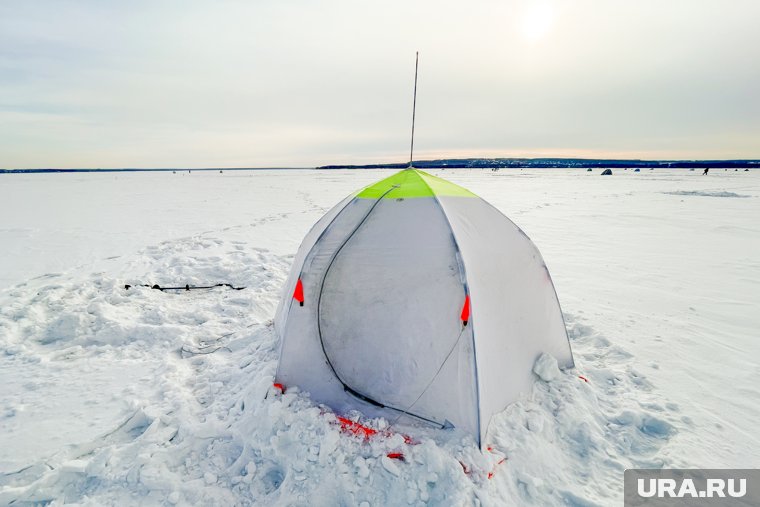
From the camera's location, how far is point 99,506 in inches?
113

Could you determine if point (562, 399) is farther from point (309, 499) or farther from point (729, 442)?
point (309, 499)

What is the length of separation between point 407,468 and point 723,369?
14.9ft

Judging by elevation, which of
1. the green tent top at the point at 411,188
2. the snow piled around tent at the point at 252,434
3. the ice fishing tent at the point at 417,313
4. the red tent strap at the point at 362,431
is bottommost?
the snow piled around tent at the point at 252,434

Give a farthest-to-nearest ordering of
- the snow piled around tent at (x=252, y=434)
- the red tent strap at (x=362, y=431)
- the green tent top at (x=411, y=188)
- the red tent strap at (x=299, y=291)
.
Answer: the green tent top at (x=411, y=188) → the red tent strap at (x=299, y=291) → the red tent strap at (x=362, y=431) → the snow piled around tent at (x=252, y=434)

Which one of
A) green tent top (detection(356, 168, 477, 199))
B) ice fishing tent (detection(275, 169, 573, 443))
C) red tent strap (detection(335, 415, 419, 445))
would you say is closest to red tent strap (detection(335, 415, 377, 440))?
red tent strap (detection(335, 415, 419, 445))

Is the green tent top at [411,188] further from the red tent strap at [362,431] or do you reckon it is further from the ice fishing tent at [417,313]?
the red tent strap at [362,431]

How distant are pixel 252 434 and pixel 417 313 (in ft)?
6.44

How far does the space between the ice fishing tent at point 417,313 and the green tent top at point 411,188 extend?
24 millimetres

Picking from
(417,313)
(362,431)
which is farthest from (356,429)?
(417,313)

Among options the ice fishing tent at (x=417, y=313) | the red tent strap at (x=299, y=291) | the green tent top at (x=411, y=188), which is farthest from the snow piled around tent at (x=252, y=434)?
the green tent top at (x=411, y=188)

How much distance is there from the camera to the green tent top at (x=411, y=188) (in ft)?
13.5

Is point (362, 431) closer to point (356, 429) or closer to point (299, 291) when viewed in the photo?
point (356, 429)

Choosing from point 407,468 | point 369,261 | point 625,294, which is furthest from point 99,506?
point 625,294

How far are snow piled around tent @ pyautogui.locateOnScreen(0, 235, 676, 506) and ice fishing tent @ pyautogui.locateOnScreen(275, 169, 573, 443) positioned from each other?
263 mm
